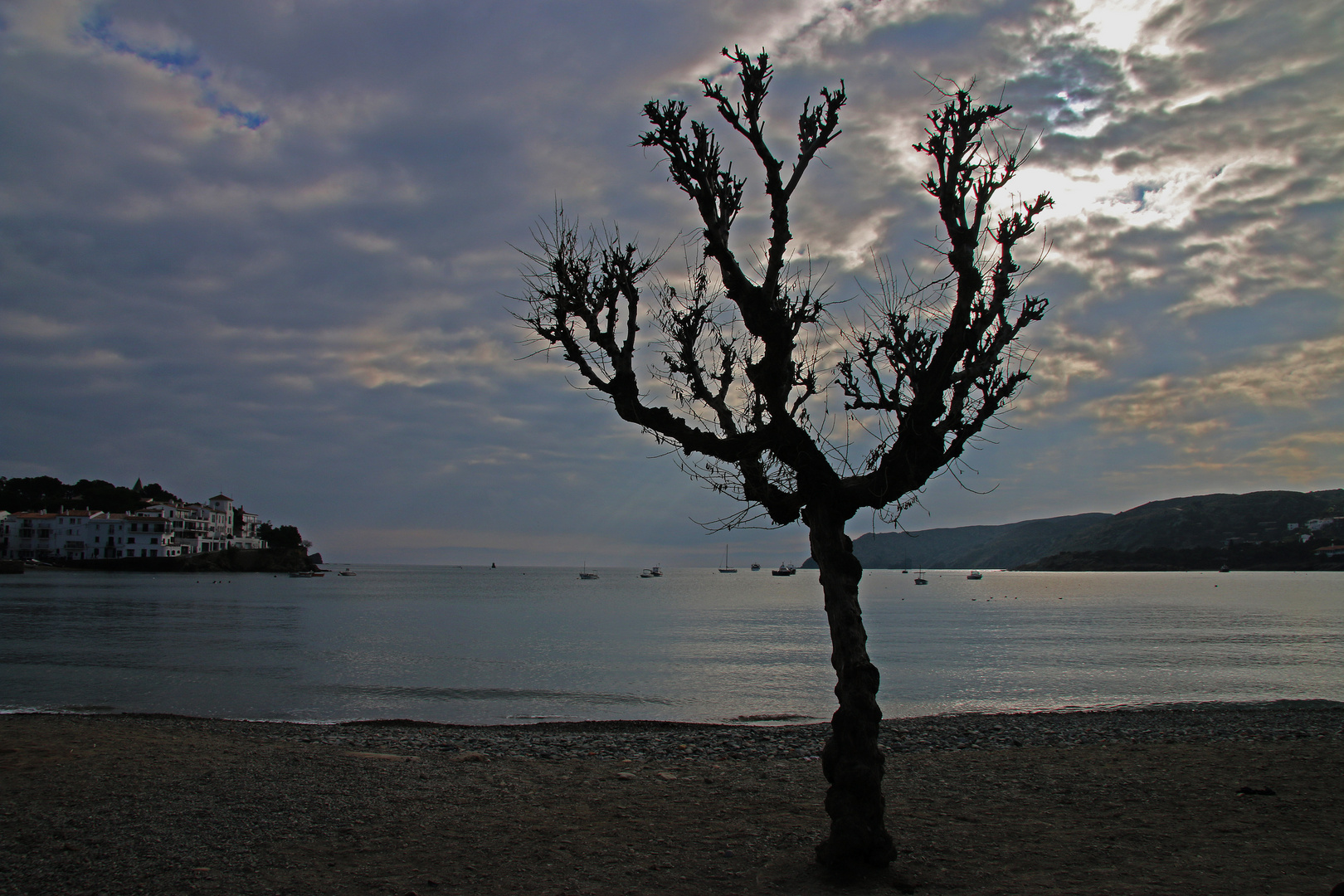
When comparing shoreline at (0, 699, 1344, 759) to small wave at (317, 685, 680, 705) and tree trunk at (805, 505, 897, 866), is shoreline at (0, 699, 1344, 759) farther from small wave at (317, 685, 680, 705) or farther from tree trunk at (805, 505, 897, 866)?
tree trunk at (805, 505, 897, 866)

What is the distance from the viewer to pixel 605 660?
3616 centimetres

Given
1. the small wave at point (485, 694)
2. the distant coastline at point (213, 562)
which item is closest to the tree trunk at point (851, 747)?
the small wave at point (485, 694)

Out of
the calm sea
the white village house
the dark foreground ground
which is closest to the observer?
the dark foreground ground

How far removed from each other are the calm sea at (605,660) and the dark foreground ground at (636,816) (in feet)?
27.4

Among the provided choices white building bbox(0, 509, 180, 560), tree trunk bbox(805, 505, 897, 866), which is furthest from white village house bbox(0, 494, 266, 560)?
tree trunk bbox(805, 505, 897, 866)

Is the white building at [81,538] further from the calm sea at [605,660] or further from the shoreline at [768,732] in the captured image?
the shoreline at [768,732]

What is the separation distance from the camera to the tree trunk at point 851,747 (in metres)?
6.78

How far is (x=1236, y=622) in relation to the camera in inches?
2458

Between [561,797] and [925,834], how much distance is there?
4877mm

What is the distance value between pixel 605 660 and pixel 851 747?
3056 cm

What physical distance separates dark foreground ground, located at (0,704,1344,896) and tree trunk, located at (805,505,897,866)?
27 cm

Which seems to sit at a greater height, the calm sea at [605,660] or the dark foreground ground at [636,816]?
the dark foreground ground at [636,816]

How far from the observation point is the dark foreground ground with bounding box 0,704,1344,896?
6.77 metres

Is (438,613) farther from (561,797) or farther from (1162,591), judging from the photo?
(1162,591)
